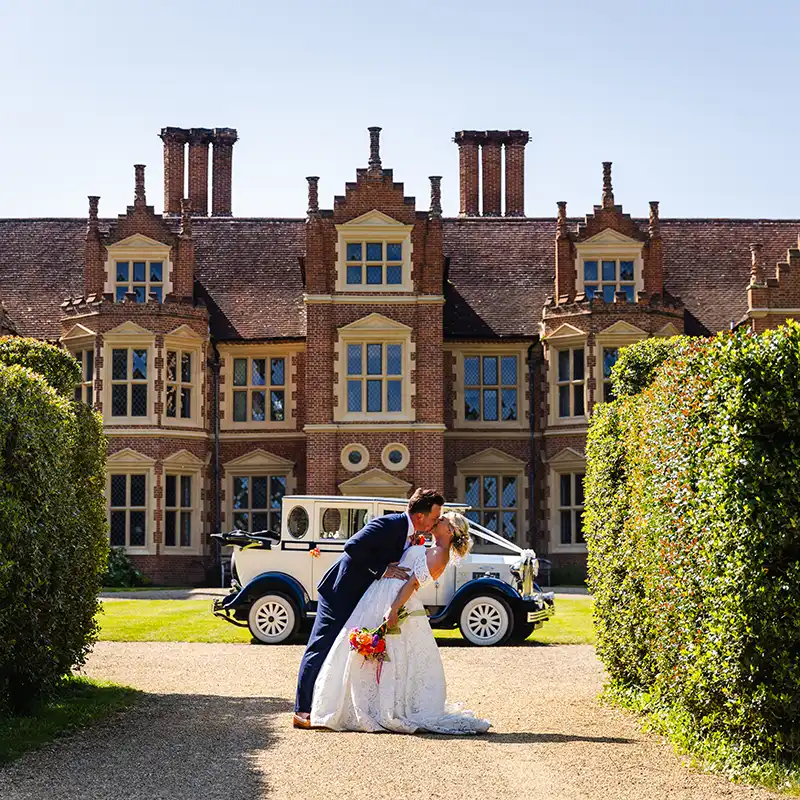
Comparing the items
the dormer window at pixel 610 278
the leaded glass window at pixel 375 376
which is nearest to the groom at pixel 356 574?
the leaded glass window at pixel 375 376

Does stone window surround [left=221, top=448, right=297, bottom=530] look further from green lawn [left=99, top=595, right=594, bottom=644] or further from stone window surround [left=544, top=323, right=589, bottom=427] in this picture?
green lawn [left=99, top=595, right=594, bottom=644]

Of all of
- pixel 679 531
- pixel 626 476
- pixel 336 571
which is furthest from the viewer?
pixel 626 476

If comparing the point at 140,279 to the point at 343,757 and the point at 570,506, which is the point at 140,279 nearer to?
the point at 570,506

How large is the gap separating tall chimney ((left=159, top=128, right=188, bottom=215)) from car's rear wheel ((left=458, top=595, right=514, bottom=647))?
924 inches

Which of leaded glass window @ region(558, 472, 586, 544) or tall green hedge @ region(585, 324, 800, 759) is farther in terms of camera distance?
leaded glass window @ region(558, 472, 586, 544)

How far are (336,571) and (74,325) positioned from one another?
881 inches

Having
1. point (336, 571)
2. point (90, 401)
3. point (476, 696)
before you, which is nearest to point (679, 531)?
point (336, 571)

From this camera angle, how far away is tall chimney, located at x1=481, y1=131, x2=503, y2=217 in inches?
1500

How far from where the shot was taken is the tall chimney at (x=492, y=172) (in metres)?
38.1

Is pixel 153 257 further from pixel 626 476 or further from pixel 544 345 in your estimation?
pixel 626 476

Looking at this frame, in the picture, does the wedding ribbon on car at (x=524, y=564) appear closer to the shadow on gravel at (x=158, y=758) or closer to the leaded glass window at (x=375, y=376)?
the shadow on gravel at (x=158, y=758)

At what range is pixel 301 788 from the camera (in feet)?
25.3

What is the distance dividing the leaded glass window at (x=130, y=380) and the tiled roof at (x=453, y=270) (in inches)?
86.1

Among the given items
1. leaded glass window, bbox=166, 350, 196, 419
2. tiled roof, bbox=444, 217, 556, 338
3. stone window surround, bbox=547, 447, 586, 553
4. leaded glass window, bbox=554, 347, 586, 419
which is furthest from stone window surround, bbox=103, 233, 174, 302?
stone window surround, bbox=547, 447, 586, 553
